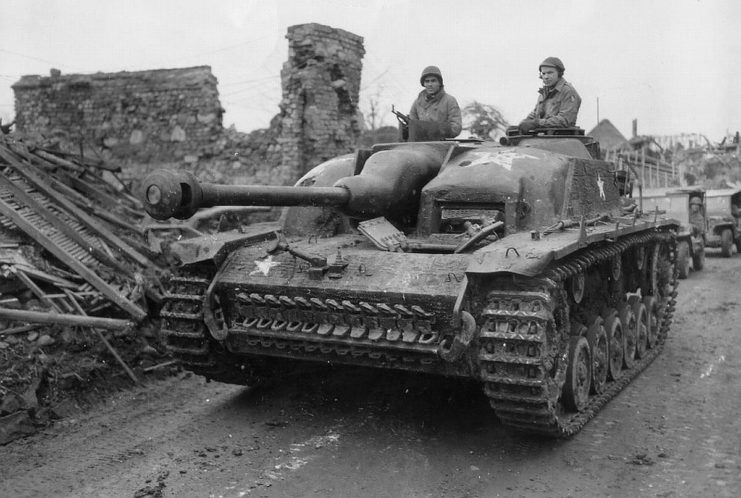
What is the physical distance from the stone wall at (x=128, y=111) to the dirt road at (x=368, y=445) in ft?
24.0

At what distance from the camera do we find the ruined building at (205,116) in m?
13.4

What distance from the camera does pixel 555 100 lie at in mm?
8227

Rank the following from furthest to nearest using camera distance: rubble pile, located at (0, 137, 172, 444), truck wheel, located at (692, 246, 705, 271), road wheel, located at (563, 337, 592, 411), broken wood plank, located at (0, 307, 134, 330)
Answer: truck wheel, located at (692, 246, 705, 271) < rubble pile, located at (0, 137, 172, 444) < road wheel, located at (563, 337, 592, 411) < broken wood plank, located at (0, 307, 134, 330)

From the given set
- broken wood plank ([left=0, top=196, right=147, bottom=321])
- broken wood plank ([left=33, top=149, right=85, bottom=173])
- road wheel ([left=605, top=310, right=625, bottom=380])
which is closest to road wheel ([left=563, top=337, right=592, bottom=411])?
road wheel ([left=605, top=310, right=625, bottom=380])

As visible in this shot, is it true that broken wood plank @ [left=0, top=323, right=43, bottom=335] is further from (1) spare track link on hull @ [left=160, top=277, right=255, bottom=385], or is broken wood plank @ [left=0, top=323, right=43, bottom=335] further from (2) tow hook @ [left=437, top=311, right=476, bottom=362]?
(2) tow hook @ [left=437, top=311, right=476, bottom=362]

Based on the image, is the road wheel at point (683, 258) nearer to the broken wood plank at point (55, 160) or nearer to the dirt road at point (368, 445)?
the dirt road at point (368, 445)

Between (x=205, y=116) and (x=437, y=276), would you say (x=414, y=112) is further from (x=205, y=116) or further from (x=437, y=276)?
(x=205, y=116)

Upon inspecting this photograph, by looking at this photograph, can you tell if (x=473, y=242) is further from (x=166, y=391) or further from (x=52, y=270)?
(x=52, y=270)

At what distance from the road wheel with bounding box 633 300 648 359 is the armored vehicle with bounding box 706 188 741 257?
1094cm

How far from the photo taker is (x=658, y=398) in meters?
6.91

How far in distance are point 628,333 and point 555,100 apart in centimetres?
244

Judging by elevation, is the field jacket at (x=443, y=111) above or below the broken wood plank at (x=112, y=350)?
above

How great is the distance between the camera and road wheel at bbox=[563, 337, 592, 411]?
19.2 feet

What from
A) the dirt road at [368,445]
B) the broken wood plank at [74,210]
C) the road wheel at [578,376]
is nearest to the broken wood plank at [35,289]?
the dirt road at [368,445]
